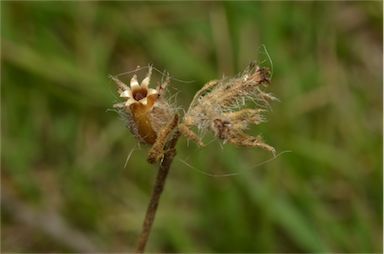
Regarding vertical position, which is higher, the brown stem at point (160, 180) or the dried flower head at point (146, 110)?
the dried flower head at point (146, 110)

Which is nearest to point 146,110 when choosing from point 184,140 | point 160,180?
point 160,180

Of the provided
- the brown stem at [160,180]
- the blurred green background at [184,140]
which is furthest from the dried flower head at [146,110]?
the blurred green background at [184,140]

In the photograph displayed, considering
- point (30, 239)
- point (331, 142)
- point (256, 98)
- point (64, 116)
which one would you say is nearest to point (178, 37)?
point (64, 116)

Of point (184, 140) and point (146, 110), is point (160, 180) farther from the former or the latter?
point (184, 140)

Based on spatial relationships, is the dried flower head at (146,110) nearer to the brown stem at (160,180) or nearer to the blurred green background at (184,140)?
the brown stem at (160,180)

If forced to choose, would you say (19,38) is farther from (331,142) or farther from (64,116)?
(331,142)

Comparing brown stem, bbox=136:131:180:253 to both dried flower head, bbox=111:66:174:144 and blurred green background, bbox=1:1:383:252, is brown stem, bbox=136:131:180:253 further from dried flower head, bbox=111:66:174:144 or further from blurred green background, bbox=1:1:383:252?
blurred green background, bbox=1:1:383:252

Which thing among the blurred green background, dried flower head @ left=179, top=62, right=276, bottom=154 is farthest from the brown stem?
the blurred green background
